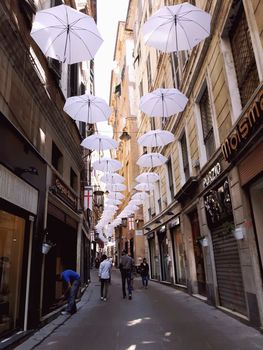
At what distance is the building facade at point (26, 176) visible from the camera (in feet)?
22.0

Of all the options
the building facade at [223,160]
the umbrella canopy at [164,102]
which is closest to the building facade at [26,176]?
the umbrella canopy at [164,102]

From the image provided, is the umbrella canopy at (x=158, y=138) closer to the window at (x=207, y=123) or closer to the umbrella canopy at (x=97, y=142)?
the umbrella canopy at (x=97, y=142)

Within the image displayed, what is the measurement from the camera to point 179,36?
8164 millimetres

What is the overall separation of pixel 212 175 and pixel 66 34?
6.20 meters

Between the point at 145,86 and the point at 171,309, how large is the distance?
20028 millimetres

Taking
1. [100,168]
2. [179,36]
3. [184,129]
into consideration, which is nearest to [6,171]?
[179,36]

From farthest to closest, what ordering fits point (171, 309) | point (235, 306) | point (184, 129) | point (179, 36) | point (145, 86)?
point (145, 86)
point (184, 129)
point (171, 309)
point (235, 306)
point (179, 36)

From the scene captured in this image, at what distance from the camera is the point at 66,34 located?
7.44 metres

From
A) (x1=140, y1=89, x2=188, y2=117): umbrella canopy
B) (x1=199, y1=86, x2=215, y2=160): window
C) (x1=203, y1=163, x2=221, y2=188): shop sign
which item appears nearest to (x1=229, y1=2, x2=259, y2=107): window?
(x1=203, y1=163, x2=221, y2=188): shop sign

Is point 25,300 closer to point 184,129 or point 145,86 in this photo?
point 184,129

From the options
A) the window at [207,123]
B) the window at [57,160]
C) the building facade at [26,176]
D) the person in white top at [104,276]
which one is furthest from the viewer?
the person in white top at [104,276]

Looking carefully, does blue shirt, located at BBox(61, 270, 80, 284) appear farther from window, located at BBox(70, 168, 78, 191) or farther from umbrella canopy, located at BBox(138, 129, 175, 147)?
umbrella canopy, located at BBox(138, 129, 175, 147)

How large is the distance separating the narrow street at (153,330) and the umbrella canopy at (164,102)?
6772 mm

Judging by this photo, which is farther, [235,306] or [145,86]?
[145,86]
